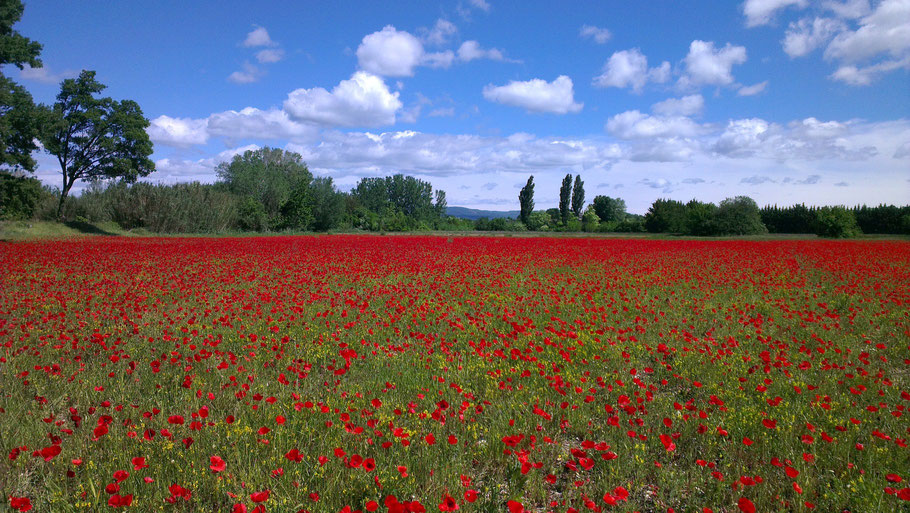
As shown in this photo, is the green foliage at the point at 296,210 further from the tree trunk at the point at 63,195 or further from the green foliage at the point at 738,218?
the green foliage at the point at 738,218

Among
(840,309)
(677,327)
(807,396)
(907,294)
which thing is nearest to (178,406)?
(807,396)

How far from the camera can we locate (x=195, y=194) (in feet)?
148

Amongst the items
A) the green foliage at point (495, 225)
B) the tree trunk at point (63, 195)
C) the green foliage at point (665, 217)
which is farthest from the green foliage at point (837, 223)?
the tree trunk at point (63, 195)

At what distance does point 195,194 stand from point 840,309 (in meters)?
48.8

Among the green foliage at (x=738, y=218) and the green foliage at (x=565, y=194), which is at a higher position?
the green foliage at (x=565, y=194)

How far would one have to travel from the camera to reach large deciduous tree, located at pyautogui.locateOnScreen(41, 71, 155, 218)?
40844mm

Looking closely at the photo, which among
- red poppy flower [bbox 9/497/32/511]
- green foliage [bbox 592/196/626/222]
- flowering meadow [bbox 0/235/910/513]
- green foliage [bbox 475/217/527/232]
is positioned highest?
green foliage [bbox 592/196/626/222]

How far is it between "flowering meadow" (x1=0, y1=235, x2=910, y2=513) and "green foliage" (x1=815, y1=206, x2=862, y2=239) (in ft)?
150

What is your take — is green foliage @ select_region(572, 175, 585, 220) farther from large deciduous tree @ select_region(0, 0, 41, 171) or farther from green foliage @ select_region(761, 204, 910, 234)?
large deciduous tree @ select_region(0, 0, 41, 171)

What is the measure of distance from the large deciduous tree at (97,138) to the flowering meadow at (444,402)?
127ft

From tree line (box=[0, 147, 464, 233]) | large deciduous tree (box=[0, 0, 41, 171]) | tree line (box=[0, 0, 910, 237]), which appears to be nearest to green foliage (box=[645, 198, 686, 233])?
tree line (box=[0, 0, 910, 237])

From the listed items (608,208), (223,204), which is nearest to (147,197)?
(223,204)

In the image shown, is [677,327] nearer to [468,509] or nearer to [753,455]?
[753,455]

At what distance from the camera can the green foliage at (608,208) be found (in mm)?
112588
